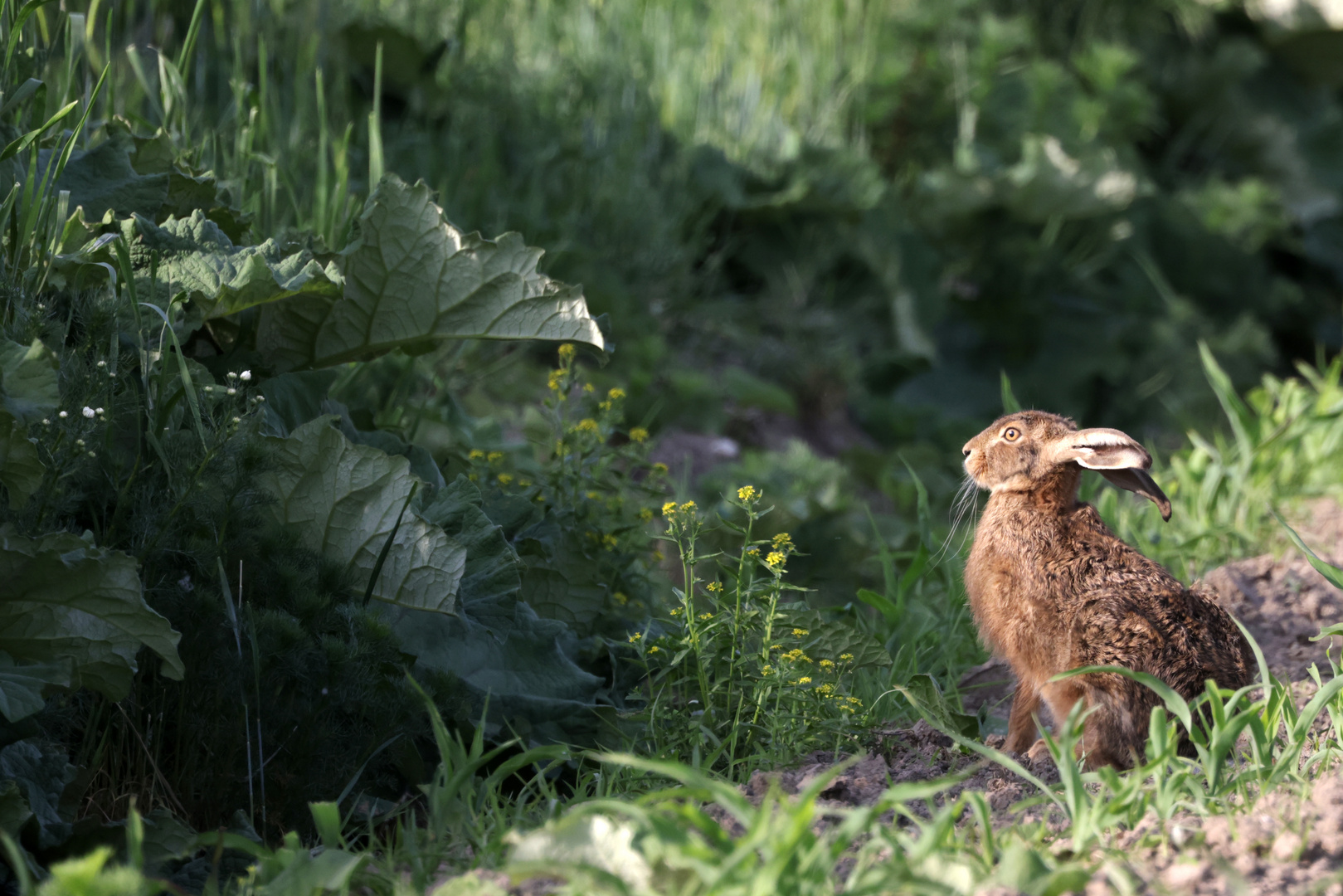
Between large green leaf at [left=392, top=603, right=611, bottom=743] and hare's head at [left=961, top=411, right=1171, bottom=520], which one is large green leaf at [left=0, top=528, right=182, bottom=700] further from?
hare's head at [left=961, top=411, right=1171, bottom=520]

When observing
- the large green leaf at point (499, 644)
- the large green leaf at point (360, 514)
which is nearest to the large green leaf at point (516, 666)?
the large green leaf at point (499, 644)

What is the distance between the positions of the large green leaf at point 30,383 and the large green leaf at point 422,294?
0.68 meters

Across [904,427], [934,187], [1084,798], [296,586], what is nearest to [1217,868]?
[1084,798]

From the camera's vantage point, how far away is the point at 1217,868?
66.7 inches

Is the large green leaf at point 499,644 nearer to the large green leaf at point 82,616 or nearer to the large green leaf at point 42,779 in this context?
the large green leaf at point 82,616

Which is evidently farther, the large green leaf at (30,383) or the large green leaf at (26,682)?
the large green leaf at (30,383)

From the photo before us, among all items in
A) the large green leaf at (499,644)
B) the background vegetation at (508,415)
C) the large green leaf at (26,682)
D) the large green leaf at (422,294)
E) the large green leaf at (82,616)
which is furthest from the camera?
the large green leaf at (422,294)

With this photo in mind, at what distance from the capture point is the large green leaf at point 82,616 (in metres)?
2.02

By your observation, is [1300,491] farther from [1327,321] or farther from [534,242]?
[1327,321]

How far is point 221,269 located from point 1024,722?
A: 197 cm

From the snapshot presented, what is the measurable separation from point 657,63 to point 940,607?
4170 mm

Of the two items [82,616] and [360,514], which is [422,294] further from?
[82,616]

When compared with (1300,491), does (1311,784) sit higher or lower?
higher

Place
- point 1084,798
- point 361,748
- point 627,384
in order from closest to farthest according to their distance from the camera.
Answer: point 1084,798 → point 361,748 → point 627,384
